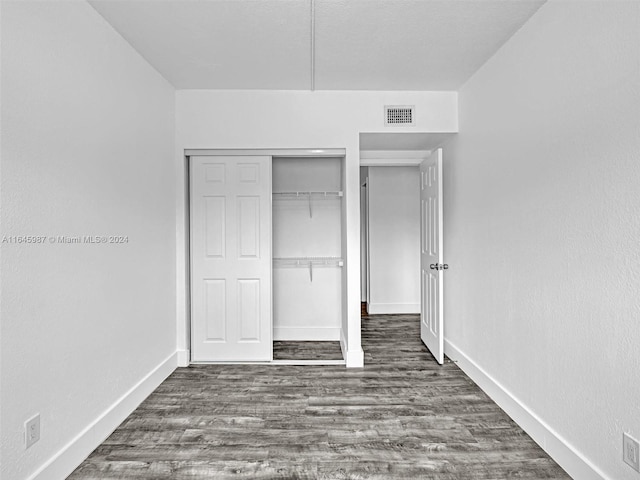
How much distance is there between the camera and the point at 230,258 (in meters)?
4.09

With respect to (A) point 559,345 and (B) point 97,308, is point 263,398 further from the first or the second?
(A) point 559,345

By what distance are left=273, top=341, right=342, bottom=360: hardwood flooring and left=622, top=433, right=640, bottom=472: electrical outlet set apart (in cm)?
263

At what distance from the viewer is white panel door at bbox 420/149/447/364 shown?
3.93 meters

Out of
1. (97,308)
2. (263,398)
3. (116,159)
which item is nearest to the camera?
(97,308)

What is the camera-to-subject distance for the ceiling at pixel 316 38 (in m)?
2.54

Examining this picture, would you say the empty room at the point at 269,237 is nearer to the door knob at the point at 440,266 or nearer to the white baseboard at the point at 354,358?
the white baseboard at the point at 354,358

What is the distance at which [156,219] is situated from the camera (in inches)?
136

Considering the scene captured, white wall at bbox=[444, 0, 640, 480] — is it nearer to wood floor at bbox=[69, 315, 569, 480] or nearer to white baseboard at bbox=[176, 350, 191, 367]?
wood floor at bbox=[69, 315, 569, 480]

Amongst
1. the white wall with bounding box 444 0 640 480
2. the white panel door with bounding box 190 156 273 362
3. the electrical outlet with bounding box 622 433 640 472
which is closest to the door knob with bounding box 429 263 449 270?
the white wall with bounding box 444 0 640 480

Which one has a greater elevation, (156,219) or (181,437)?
(156,219)

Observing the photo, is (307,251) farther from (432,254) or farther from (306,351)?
(432,254)

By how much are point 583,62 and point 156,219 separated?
299 centimetres

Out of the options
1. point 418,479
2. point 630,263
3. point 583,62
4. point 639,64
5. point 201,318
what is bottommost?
point 418,479

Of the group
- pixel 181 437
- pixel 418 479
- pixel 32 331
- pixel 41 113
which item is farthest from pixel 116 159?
pixel 418 479
